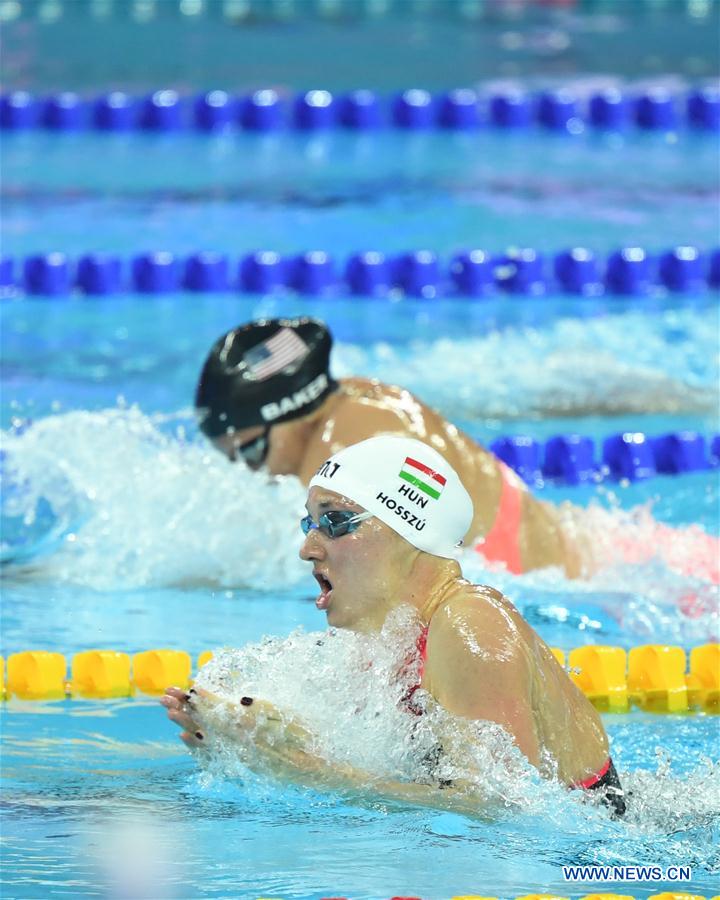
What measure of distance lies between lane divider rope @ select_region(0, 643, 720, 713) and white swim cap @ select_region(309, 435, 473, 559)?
3.60ft

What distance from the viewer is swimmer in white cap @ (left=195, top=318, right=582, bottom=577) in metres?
4.45

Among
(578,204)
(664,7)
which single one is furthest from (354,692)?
(664,7)

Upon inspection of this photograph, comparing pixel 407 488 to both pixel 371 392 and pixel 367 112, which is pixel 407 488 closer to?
pixel 371 392

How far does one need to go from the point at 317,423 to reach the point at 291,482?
0.28 m

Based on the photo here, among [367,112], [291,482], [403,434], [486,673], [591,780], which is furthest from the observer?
[367,112]

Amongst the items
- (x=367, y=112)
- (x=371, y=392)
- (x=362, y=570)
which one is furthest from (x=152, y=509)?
(x=367, y=112)

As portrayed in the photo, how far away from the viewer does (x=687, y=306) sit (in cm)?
754

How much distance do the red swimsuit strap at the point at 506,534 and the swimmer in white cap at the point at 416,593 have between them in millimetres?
1318

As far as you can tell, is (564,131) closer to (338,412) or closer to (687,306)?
(687,306)

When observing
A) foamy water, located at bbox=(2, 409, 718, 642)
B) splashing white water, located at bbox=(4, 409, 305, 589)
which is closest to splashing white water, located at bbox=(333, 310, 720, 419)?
foamy water, located at bbox=(2, 409, 718, 642)

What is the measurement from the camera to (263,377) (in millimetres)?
4547

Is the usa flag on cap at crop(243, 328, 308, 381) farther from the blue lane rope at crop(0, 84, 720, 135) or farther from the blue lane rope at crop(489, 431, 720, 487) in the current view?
the blue lane rope at crop(0, 84, 720, 135)

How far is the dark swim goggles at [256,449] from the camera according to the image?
457 cm

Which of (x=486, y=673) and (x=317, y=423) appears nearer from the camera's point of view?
(x=486, y=673)
